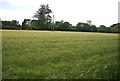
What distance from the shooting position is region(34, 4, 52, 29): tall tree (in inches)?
4129

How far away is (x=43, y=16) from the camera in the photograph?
109938 mm

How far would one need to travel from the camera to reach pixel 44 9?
372 feet

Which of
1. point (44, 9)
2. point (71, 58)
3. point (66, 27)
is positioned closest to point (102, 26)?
point (66, 27)

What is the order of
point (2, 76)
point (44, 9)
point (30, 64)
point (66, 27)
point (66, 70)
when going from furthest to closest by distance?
point (44, 9)
point (66, 27)
point (30, 64)
point (66, 70)
point (2, 76)

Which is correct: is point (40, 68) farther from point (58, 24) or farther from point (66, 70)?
point (58, 24)

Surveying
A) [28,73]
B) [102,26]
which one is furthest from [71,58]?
[102,26]

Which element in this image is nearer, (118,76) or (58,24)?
(118,76)

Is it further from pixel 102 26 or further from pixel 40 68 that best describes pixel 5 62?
pixel 102 26

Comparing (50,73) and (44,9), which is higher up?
(44,9)

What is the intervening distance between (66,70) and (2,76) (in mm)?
2434

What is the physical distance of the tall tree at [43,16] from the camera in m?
105

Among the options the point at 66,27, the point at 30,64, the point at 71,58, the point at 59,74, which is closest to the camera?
the point at 59,74

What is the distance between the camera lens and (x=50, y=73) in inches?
229

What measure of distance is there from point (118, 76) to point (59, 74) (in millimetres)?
2271
